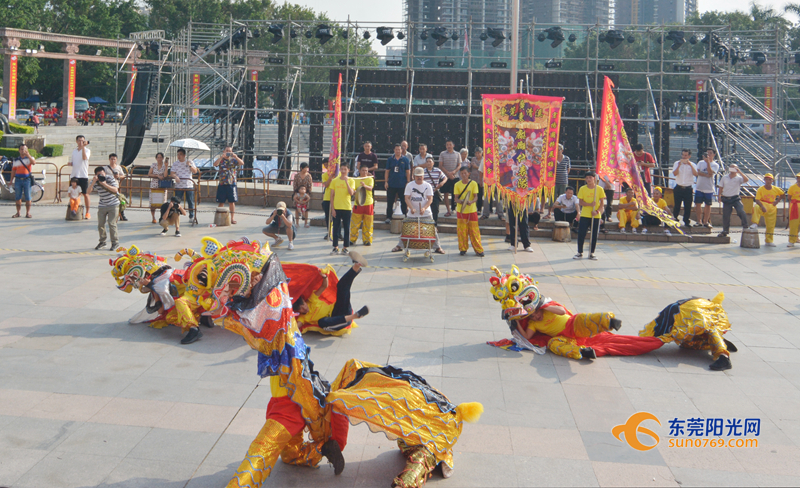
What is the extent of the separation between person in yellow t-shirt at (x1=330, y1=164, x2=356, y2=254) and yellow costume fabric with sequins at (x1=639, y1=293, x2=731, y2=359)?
6295 mm

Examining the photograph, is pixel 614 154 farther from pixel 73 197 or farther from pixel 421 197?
pixel 73 197

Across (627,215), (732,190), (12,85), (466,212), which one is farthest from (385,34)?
(12,85)

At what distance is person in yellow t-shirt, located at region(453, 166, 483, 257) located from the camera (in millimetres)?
12555

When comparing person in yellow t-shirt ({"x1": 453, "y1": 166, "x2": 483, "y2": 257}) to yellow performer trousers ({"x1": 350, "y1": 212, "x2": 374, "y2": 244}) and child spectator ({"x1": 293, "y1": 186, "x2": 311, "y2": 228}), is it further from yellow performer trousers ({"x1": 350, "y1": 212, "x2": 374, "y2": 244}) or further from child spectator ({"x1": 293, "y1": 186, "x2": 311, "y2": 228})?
child spectator ({"x1": 293, "y1": 186, "x2": 311, "y2": 228})

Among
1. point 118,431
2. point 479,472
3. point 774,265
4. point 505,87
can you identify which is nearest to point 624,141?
point 774,265

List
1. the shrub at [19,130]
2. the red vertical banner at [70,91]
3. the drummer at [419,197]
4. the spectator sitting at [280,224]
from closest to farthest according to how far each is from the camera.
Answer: the drummer at [419,197], the spectator sitting at [280,224], the shrub at [19,130], the red vertical banner at [70,91]

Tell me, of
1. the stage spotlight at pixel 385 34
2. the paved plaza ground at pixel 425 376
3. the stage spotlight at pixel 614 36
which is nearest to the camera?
the paved plaza ground at pixel 425 376

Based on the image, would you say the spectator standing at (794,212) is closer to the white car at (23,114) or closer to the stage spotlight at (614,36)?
the stage spotlight at (614,36)

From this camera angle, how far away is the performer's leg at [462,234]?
1295 centimetres

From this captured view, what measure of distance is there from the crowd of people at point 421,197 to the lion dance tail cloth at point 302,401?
25.8ft

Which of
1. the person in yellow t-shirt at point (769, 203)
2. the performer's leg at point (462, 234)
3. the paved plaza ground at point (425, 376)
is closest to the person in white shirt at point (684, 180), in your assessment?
the person in yellow t-shirt at point (769, 203)

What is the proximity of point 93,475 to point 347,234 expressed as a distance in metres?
8.27

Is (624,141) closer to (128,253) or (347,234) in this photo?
(347,234)

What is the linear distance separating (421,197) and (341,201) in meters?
1.44
